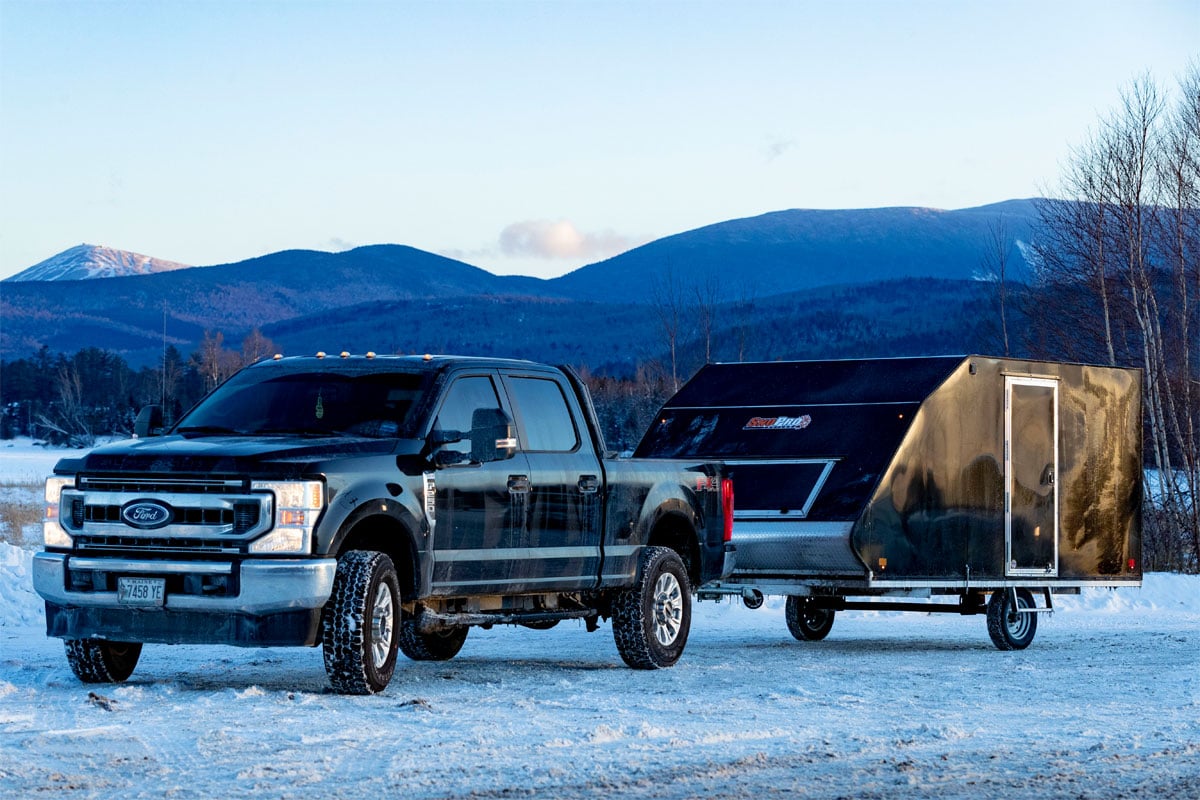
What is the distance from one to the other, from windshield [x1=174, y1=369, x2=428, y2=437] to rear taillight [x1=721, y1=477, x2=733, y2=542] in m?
3.44

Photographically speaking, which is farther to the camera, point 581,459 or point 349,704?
→ point 581,459

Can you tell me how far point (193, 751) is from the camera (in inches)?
331

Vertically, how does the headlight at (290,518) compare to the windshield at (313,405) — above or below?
below

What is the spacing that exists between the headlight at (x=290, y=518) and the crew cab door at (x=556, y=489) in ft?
6.65

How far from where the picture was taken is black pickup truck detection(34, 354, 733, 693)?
Result: 10141 millimetres

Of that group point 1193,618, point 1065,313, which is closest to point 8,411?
point 1065,313

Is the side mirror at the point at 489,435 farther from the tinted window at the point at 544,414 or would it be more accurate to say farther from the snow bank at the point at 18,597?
the snow bank at the point at 18,597

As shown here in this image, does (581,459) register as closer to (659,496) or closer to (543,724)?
(659,496)

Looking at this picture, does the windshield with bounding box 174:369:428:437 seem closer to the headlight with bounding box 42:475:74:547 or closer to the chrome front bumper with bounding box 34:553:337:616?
the headlight with bounding box 42:475:74:547

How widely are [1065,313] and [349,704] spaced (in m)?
33.1

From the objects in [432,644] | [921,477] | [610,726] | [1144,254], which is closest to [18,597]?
[432,644]

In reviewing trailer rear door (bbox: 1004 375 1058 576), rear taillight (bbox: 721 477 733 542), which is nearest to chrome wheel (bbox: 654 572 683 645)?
rear taillight (bbox: 721 477 733 542)

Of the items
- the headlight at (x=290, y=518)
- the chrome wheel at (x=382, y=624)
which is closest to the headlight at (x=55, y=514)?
the headlight at (x=290, y=518)

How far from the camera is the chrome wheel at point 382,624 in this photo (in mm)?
10492
